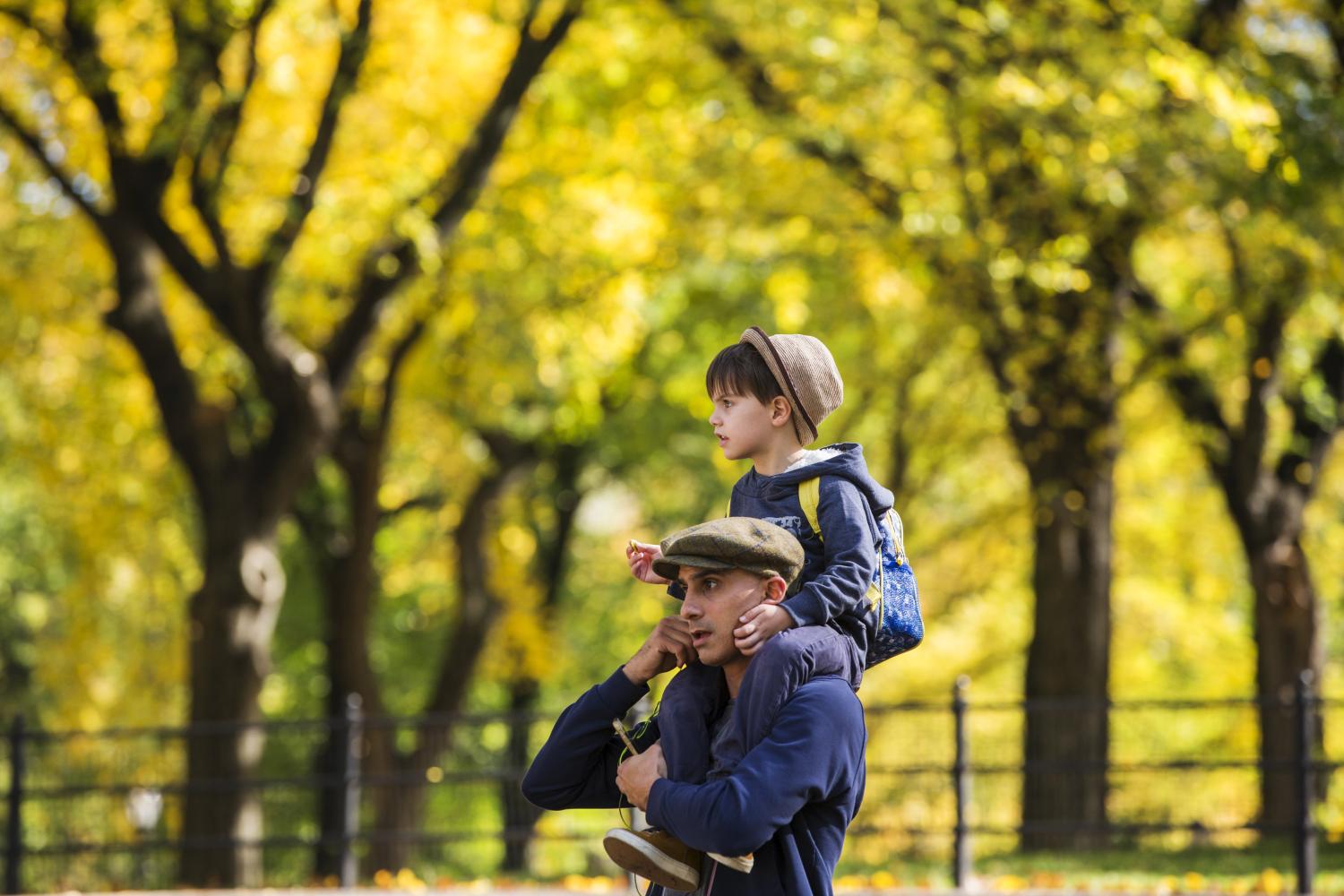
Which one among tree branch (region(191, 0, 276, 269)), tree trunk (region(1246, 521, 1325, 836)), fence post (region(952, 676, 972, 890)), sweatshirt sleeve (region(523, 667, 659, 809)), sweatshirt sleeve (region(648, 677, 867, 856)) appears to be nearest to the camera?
sweatshirt sleeve (region(648, 677, 867, 856))

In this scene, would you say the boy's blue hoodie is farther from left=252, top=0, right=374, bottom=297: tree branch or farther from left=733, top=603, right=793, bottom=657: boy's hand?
left=252, top=0, right=374, bottom=297: tree branch

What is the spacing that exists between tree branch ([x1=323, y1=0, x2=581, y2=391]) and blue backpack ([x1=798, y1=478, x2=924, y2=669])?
1058cm

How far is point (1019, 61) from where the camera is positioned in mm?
12516

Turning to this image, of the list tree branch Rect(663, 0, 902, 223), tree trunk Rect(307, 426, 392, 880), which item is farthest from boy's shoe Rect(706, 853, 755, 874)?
tree trunk Rect(307, 426, 392, 880)

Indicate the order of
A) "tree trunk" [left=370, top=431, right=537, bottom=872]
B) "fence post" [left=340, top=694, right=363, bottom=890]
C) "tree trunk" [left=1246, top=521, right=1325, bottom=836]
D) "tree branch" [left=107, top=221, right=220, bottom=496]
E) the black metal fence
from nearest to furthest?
1. the black metal fence
2. "fence post" [left=340, top=694, right=363, bottom=890]
3. "tree branch" [left=107, top=221, right=220, bottom=496]
4. "tree trunk" [left=1246, top=521, right=1325, bottom=836]
5. "tree trunk" [left=370, top=431, right=537, bottom=872]

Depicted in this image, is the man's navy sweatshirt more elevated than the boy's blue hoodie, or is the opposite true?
the boy's blue hoodie

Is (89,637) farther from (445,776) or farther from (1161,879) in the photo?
(1161,879)

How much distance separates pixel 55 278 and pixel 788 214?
7258 millimetres

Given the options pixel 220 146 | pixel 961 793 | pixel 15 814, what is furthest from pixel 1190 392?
pixel 15 814

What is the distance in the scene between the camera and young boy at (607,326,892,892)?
9.84 ft

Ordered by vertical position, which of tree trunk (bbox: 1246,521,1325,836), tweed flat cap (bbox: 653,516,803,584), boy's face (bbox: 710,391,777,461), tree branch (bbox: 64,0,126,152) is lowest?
tree trunk (bbox: 1246,521,1325,836)

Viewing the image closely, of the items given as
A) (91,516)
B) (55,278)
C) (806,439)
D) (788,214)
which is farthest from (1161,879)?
(91,516)

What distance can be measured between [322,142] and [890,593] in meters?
10.5

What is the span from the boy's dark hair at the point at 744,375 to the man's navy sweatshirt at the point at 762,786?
0.56 m
